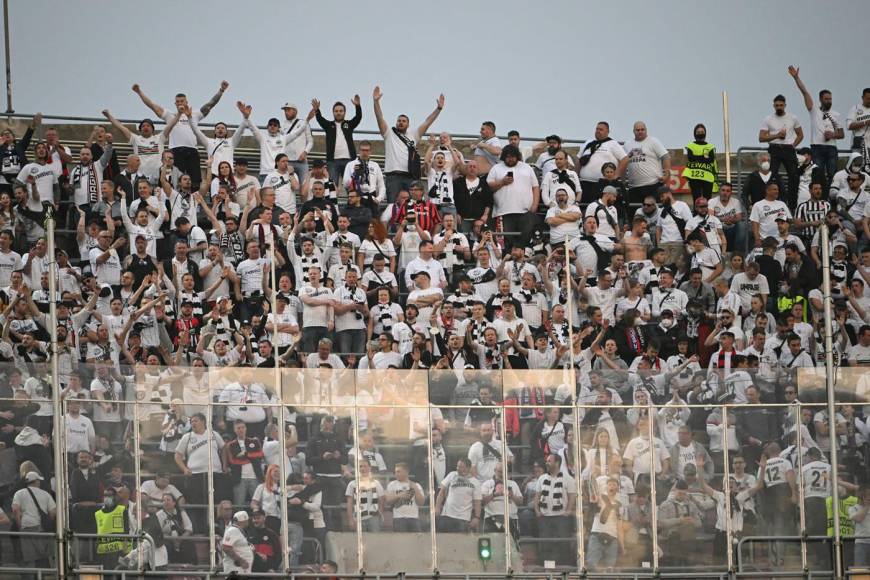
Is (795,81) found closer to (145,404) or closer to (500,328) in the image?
(500,328)

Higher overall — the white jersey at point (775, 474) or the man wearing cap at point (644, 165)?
the man wearing cap at point (644, 165)

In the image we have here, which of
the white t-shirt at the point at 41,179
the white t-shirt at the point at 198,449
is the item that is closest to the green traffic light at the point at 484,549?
the white t-shirt at the point at 198,449

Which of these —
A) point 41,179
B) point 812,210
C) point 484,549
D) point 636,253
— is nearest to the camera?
point 484,549

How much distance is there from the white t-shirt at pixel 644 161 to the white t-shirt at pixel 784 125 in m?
2.33

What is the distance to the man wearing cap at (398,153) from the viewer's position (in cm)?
3509

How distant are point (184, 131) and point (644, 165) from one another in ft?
24.4

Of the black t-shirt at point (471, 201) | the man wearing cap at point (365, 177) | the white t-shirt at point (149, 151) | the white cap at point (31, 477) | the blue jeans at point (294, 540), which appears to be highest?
the white t-shirt at point (149, 151)

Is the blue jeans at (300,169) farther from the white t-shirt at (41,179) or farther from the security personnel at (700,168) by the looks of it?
the security personnel at (700,168)

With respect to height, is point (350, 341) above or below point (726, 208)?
below

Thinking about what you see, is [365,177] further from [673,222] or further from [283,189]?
[673,222]

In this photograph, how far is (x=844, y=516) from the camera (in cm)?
2869

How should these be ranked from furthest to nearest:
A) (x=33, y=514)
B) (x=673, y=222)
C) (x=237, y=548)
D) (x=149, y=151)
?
(x=149, y=151), (x=673, y=222), (x=237, y=548), (x=33, y=514)

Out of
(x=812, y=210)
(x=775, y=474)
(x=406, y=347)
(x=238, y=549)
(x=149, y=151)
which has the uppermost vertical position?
(x=149, y=151)

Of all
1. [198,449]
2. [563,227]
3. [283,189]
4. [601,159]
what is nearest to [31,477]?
[198,449]
